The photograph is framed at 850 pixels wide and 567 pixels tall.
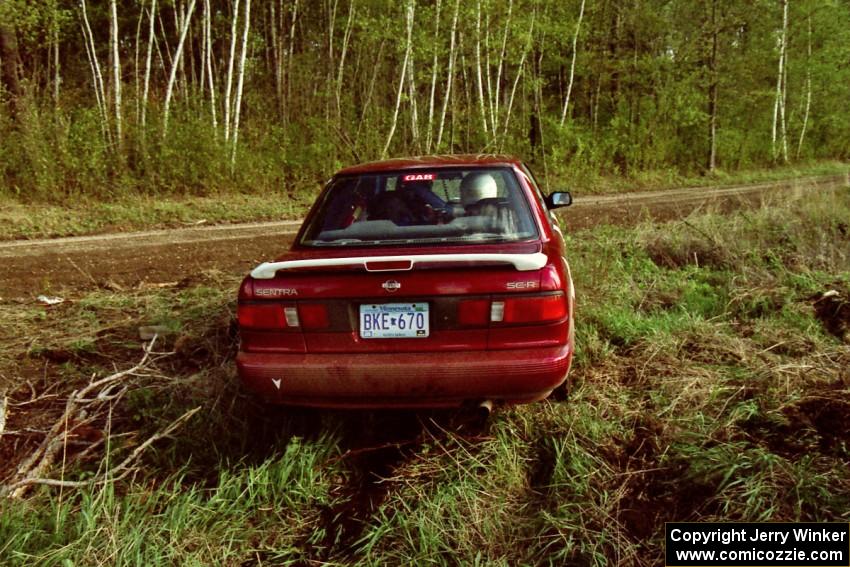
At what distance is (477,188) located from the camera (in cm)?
323

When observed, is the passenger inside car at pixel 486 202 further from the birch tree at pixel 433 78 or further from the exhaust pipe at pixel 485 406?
the birch tree at pixel 433 78

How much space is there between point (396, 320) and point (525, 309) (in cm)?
58

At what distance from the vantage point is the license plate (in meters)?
2.50

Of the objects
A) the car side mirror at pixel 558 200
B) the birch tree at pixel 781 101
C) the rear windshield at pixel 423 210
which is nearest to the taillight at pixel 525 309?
the rear windshield at pixel 423 210

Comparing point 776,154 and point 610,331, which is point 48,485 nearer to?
point 610,331

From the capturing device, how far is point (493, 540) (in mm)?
2203

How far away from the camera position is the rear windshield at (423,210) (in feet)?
9.47

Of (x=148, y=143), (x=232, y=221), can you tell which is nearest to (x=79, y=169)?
(x=148, y=143)

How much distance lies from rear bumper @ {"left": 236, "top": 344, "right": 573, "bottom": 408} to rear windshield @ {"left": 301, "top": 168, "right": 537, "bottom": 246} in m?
0.63

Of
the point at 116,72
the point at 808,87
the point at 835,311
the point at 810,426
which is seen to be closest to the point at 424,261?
the point at 810,426

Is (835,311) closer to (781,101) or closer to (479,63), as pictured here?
(479,63)

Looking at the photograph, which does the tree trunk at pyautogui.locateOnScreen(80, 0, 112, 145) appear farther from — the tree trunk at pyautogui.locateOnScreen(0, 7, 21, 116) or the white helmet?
the white helmet

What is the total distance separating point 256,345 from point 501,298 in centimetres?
119

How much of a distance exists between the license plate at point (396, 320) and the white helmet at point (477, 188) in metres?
0.92
